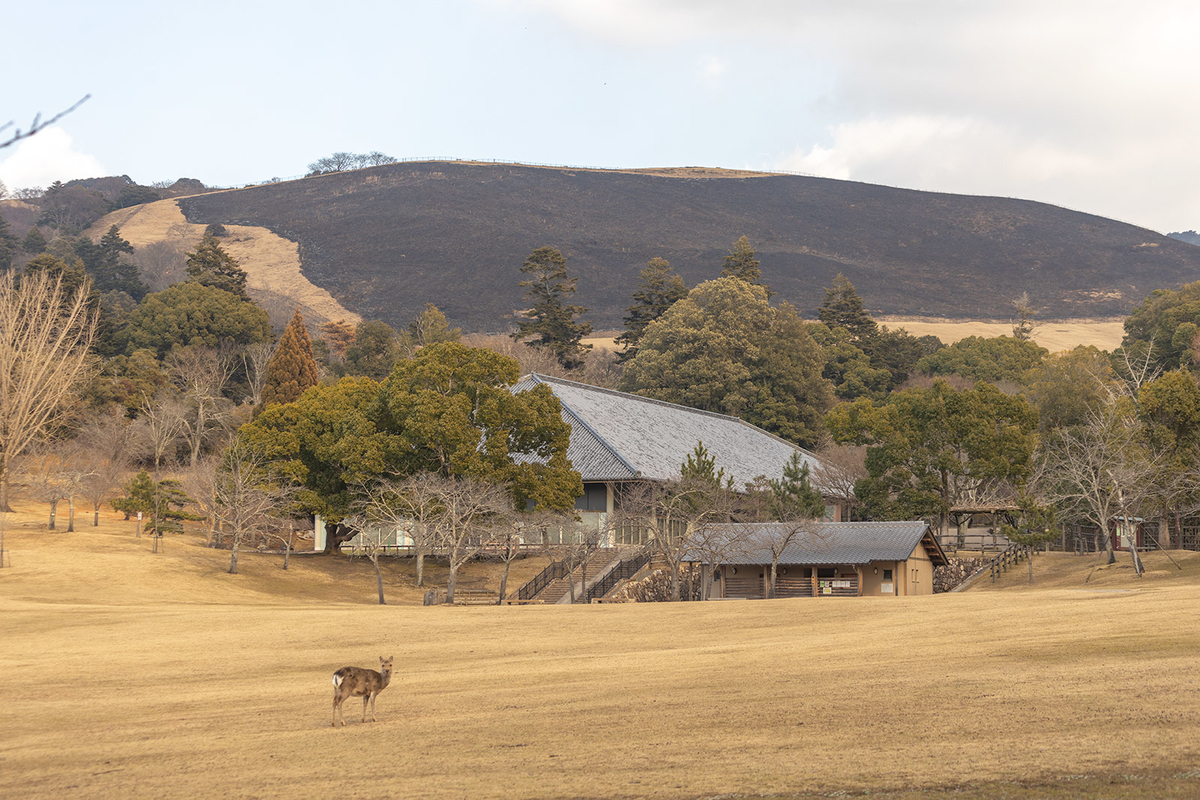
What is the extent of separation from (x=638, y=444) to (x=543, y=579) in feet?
42.2

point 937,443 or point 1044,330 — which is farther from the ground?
point 1044,330

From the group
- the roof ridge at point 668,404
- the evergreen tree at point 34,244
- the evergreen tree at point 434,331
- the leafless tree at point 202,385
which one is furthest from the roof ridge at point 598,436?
the evergreen tree at point 34,244

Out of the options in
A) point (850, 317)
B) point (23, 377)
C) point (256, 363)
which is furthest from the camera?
point (850, 317)

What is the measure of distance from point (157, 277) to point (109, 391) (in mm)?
78163

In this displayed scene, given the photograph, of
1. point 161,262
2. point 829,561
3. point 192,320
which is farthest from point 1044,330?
point 161,262

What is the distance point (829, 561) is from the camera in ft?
147

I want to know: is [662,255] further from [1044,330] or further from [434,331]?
[434,331]

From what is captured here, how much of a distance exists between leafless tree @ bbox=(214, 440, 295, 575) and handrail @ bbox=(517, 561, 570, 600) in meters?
11.2

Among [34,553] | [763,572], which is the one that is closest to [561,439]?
[763,572]

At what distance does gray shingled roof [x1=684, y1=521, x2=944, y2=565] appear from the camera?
4456 cm

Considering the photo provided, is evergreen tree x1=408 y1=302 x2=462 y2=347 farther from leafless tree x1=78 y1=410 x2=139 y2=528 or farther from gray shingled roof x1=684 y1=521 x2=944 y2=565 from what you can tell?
gray shingled roof x1=684 y1=521 x2=944 y2=565

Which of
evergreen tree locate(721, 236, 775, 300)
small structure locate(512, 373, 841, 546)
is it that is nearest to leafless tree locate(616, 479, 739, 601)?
small structure locate(512, 373, 841, 546)

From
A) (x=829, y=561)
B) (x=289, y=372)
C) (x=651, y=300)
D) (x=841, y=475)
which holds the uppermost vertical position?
(x=651, y=300)

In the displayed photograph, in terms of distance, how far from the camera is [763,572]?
47.2 metres
